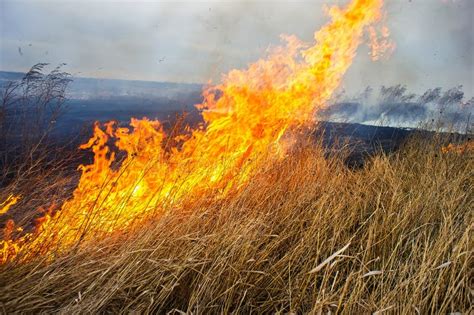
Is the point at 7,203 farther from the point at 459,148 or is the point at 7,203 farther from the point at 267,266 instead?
the point at 459,148

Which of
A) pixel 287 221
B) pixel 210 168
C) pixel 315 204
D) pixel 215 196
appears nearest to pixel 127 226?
pixel 215 196

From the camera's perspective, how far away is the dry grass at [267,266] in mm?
2117

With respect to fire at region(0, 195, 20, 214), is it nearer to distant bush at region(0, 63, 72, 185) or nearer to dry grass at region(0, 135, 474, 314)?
distant bush at region(0, 63, 72, 185)

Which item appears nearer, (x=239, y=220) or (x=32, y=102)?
(x=239, y=220)

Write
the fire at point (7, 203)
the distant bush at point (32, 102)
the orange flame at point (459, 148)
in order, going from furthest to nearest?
1. the orange flame at point (459, 148)
2. the distant bush at point (32, 102)
3. the fire at point (7, 203)

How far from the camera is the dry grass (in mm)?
2117

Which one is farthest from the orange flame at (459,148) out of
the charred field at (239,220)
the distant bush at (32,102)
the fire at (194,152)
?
the distant bush at (32,102)

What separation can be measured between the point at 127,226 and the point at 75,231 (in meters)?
0.46

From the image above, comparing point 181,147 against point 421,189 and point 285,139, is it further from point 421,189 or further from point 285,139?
point 421,189

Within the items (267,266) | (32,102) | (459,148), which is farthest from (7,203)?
(459,148)

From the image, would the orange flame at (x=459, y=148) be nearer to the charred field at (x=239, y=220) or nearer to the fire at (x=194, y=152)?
the charred field at (x=239, y=220)

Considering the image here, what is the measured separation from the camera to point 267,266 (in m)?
2.59

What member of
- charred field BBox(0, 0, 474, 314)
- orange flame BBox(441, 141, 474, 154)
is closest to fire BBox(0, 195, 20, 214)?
charred field BBox(0, 0, 474, 314)

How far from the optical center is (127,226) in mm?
3070
